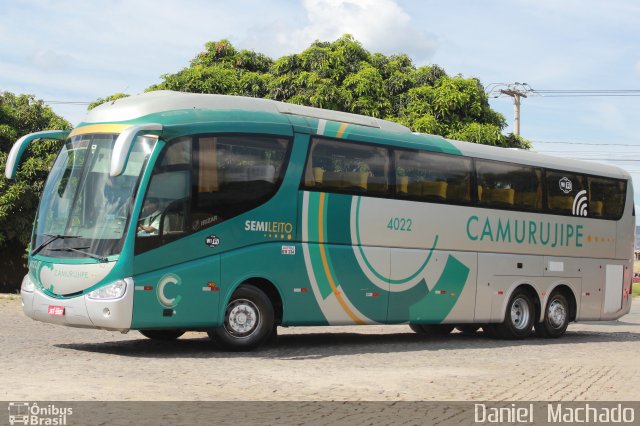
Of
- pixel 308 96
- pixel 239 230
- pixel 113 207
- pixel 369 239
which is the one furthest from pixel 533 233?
pixel 308 96

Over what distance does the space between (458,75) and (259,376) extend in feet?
71.3

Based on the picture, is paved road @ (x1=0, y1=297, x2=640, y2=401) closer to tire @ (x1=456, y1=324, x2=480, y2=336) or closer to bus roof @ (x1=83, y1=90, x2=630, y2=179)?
tire @ (x1=456, y1=324, x2=480, y2=336)

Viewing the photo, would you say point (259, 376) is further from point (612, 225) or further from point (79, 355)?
point (612, 225)

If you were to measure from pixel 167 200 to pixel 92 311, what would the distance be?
1.87 metres

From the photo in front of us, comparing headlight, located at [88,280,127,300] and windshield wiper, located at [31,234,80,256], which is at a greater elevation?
windshield wiper, located at [31,234,80,256]

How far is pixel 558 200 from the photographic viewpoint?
67.8ft

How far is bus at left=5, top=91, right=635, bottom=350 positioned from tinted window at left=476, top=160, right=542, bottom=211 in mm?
35

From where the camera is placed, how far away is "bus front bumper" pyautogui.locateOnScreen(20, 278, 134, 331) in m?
13.1

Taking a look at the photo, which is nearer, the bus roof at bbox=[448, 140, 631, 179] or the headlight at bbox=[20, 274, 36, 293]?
the headlight at bbox=[20, 274, 36, 293]

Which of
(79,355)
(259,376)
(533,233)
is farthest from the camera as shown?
(533,233)

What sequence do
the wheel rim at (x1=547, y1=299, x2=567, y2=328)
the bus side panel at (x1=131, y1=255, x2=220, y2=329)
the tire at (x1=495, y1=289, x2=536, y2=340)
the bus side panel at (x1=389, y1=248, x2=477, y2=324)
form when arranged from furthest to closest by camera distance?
the wheel rim at (x1=547, y1=299, x2=567, y2=328), the tire at (x1=495, y1=289, x2=536, y2=340), the bus side panel at (x1=389, y1=248, x2=477, y2=324), the bus side panel at (x1=131, y1=255, x2=220, y2=329)

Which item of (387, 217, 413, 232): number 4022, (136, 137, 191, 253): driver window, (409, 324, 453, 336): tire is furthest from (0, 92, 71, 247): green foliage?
(136, 137, 191, 253): driver window

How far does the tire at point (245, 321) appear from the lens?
1444cm

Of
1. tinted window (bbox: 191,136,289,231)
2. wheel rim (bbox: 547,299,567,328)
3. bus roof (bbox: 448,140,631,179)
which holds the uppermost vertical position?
bus roof (bbox: 448,140,631,179)
